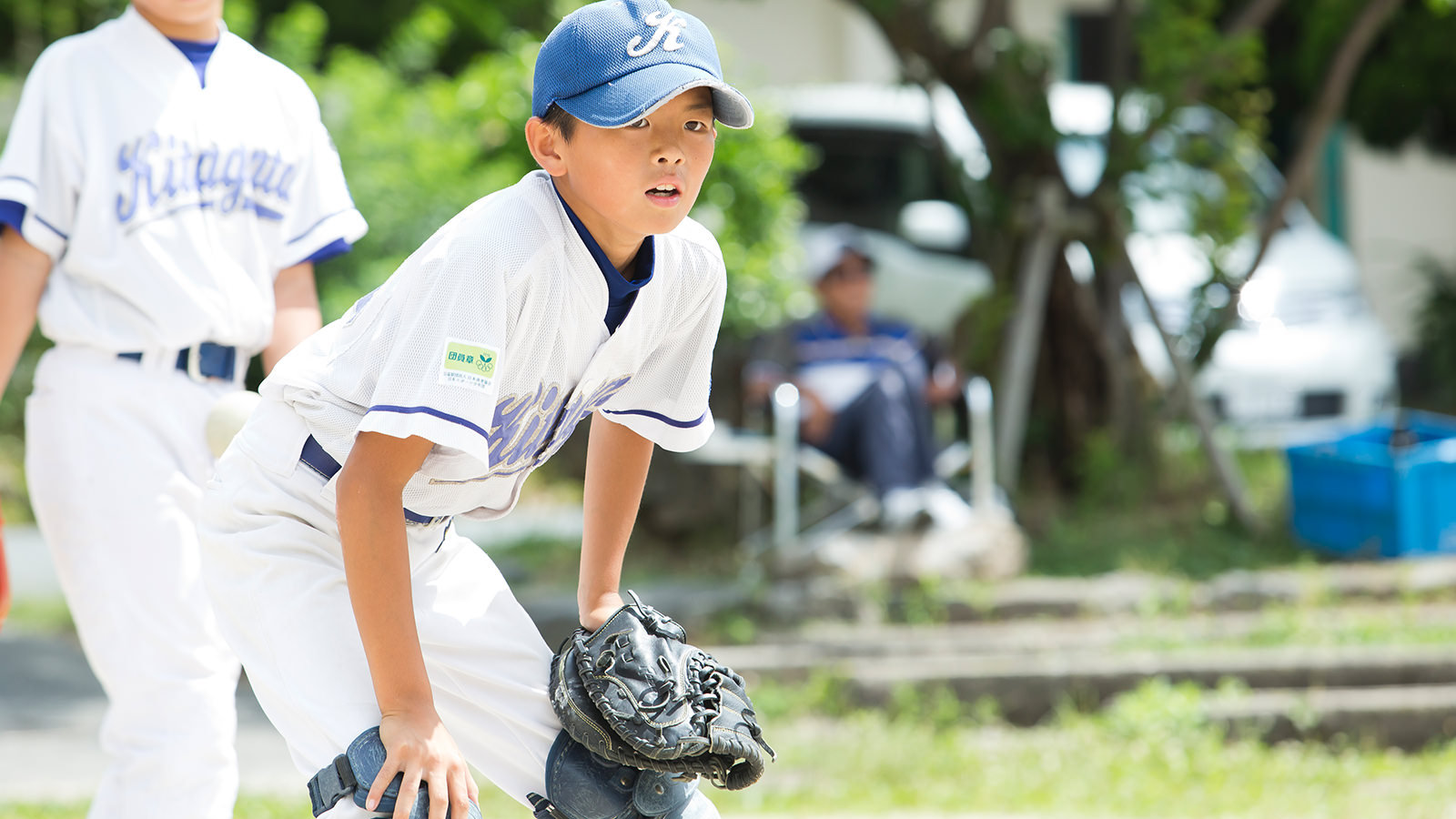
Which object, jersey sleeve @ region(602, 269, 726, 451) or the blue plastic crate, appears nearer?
jersey sleeve @ region(602, 269, 726, 451)

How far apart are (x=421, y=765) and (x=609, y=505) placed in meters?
0.65

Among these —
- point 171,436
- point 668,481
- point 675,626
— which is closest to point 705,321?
point 675,626

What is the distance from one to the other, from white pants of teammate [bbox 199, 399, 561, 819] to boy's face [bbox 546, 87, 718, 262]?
0.55 metres

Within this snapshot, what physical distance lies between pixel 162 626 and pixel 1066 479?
553 centimetres

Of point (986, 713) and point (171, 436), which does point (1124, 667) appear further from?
point (171, 436)

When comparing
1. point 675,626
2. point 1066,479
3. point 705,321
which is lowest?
point 1066,479

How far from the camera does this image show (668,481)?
6562 mm

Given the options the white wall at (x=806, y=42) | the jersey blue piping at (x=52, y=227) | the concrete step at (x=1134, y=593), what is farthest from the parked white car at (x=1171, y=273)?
the jersey blue piping at (x=52, y=227)

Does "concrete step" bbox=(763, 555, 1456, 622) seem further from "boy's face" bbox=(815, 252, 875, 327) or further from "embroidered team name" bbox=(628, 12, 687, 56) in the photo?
"embroidered team name" bbox=(628, 12, 687, 56)

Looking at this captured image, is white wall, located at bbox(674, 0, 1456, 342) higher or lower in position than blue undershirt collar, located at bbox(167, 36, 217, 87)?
lower

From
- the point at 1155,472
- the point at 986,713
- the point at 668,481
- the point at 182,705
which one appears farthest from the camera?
the point at 1155,472

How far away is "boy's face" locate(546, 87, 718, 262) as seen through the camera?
2.04 m

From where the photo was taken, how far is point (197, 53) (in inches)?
113

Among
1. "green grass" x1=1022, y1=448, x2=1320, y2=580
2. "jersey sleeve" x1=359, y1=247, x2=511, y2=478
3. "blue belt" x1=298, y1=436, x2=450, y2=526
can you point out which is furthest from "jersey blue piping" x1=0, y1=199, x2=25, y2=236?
"green grass" x1=1022, y1=448, x2=1320, y2=580
